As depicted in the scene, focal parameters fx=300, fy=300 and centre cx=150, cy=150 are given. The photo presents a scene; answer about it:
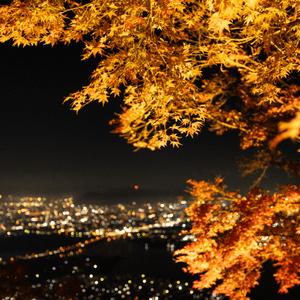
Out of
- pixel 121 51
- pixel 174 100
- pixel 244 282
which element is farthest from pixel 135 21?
pixel 244 282

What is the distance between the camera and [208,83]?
7004 mm

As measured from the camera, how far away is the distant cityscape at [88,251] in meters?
22.5

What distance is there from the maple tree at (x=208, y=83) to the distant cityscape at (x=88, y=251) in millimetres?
1014

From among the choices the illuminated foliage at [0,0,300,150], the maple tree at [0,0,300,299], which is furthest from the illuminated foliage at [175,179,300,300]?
the illuminated foliage at [0,0,300,150]

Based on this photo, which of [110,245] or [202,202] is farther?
Answer: [110,245]

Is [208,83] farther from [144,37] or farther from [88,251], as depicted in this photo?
[88,251]

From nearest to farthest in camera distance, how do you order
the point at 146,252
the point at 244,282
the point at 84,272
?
the point at 244,282, the point at 84,272, the point at 146,252

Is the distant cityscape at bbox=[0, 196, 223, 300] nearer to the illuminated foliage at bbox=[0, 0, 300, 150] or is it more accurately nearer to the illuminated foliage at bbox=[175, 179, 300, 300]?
the illuminated foliage at bbox=[175, 179, 300, 300]

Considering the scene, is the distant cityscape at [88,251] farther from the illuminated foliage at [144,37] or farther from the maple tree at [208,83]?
the illuminated foliage at [144,37]

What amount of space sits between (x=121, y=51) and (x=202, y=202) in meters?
3.64

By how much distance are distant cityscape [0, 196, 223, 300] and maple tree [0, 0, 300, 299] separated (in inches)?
39.9

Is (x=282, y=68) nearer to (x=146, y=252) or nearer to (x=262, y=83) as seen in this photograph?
(x=262, y=83)

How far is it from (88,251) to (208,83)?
4749 centimetres

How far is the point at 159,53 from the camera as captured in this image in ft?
11.0
